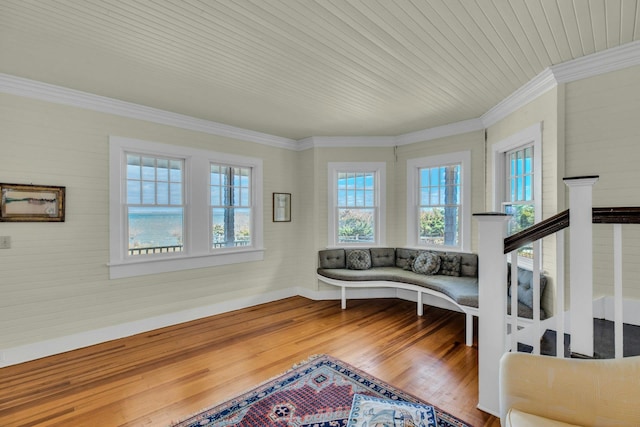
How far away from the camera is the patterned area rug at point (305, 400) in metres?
2.14

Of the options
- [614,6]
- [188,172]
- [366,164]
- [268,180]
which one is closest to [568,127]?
[614,6]

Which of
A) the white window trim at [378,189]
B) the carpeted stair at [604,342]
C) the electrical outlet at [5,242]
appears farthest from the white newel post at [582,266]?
the electrical outlet at [5,242]

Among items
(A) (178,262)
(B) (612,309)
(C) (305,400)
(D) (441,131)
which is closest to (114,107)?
(A) (178,262)

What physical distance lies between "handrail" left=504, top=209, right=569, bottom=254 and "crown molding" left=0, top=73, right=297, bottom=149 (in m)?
3.91

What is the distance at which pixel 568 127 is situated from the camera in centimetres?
291

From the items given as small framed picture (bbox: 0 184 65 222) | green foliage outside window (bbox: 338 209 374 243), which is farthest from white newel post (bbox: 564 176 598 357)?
small framed picture (bbox: 0 184 65 222)

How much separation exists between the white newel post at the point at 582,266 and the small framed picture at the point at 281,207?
13.6ft

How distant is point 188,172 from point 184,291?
1616 millimetres

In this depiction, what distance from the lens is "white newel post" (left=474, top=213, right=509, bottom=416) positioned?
215cm

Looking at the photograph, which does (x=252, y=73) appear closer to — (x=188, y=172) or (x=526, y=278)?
(x=188, y=172)

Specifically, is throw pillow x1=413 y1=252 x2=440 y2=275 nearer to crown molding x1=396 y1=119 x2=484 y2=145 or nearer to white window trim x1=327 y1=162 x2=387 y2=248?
white window trim x1=327 y1=162 x2=387 y2=248

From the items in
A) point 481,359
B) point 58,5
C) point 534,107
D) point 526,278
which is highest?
point 58,5

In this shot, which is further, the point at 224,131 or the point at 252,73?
the point at 224,131

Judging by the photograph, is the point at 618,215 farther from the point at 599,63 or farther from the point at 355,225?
the point at 355,225
